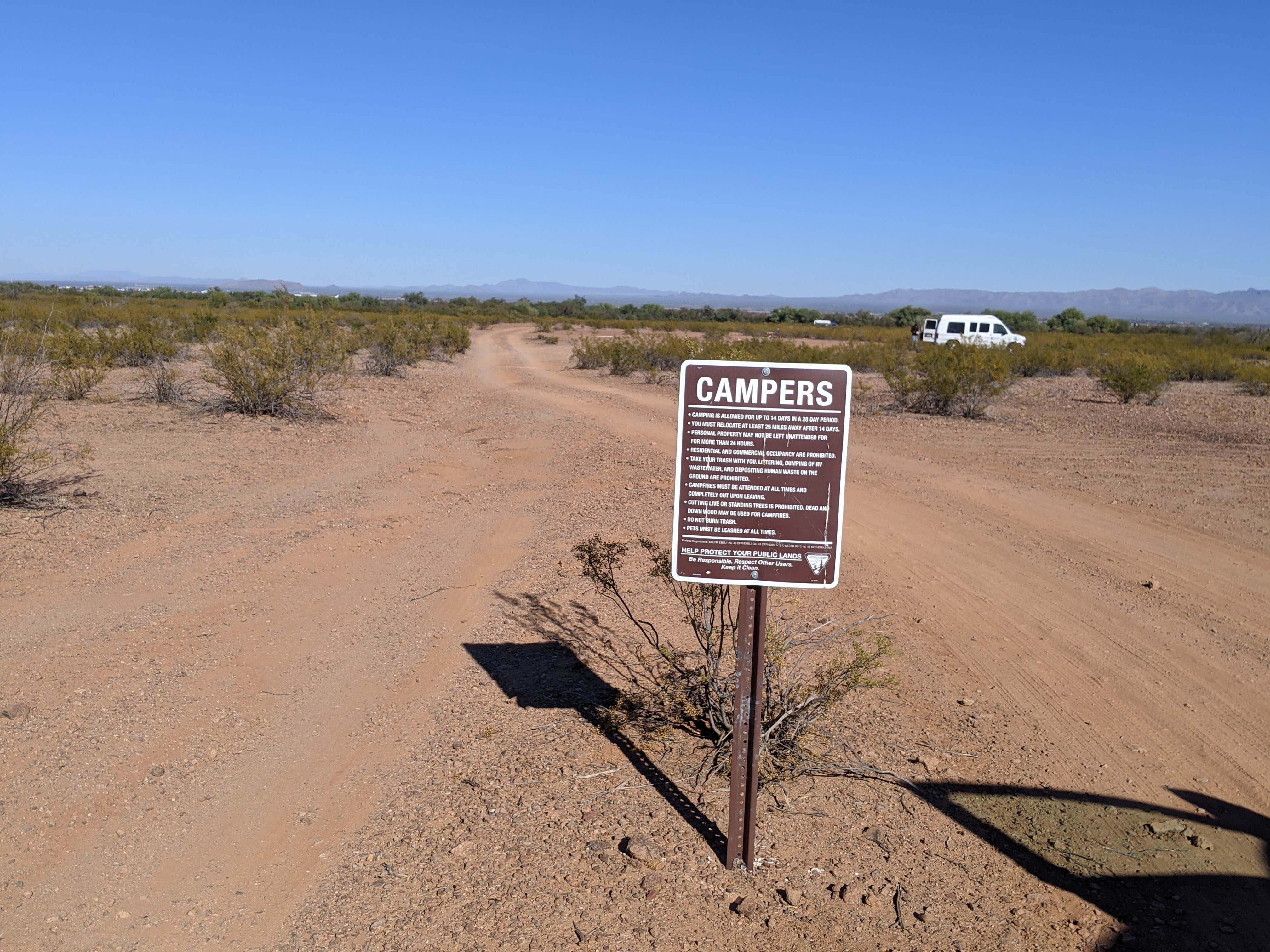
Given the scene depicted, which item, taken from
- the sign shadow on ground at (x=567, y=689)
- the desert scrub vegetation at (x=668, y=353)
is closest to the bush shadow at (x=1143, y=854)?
the sign shadow on ground at (x=567, y=689)

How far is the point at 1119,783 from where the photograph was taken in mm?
4391

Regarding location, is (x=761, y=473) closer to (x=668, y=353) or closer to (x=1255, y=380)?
(x=1255, y=380)

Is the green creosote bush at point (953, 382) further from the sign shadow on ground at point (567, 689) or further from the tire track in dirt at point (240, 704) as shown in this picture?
the sign shadow on ground at point (567, 689)

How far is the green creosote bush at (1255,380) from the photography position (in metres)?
20.4

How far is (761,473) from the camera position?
332 cm

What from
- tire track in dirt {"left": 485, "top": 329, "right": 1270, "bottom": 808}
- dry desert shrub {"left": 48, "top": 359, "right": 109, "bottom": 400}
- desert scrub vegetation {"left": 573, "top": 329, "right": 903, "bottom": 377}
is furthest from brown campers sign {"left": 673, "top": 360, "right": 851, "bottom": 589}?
desert scrub vegetation {"left": 573, "top": 329, "right": 903, "bottom": 377}

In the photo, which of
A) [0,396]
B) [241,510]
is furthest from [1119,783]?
[0,396]

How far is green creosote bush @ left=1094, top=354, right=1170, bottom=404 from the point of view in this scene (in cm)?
1845

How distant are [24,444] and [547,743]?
8.52 meters

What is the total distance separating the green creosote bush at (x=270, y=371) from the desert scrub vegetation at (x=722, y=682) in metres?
10.3

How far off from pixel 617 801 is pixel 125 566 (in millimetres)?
4927

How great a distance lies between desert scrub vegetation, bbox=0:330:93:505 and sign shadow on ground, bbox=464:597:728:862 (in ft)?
18.0

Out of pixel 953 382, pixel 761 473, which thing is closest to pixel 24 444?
pixel 761 473

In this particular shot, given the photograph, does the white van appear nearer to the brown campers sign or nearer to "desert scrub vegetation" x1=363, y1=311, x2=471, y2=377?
"desert scrub vegetation" x1=363, y1=311, x2=471, y2=377
